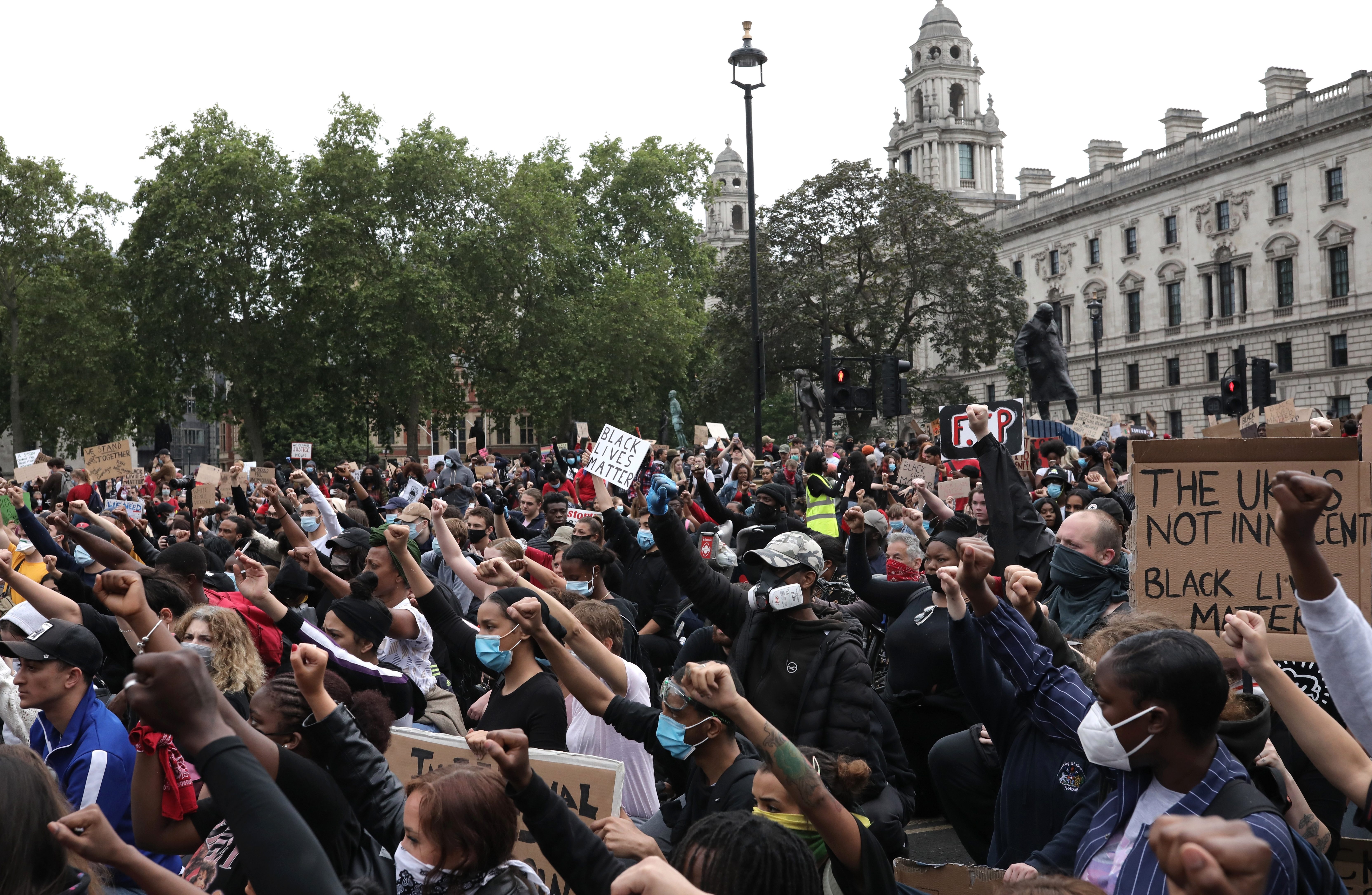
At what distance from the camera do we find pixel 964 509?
33.7 ft

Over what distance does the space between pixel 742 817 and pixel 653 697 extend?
3.52 m

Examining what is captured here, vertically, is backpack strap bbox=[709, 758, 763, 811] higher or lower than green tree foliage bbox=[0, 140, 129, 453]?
lower

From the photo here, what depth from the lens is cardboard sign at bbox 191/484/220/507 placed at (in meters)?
12.8

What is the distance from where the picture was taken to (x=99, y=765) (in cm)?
369

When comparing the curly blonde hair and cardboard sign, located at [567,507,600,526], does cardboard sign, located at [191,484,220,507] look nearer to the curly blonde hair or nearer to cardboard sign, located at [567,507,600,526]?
cardboard sign, located at [567,507,600,526]

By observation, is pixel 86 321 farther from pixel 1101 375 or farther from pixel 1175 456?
pixel 1101 375

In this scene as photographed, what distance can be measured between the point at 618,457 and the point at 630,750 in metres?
4.61

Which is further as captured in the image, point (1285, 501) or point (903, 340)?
point (903, 340)

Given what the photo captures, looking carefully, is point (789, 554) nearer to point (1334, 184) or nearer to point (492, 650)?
point (492, 650)

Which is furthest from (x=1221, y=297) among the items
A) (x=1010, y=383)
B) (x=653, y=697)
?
(x=653, y=697)

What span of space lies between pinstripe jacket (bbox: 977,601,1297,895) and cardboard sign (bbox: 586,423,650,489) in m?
5.21

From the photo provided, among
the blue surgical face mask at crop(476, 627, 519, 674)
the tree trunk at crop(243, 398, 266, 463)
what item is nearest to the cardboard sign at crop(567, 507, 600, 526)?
the blue surgical face mask at crop(476, 627, 519, 674)

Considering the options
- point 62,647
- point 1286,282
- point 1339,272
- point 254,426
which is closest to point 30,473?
point 62,647

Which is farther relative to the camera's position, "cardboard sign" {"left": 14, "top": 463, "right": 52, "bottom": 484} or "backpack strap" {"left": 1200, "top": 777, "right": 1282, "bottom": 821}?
"cardboard sign" {"left": 14, "top": 463, "right": 52, "bottom": 484}
